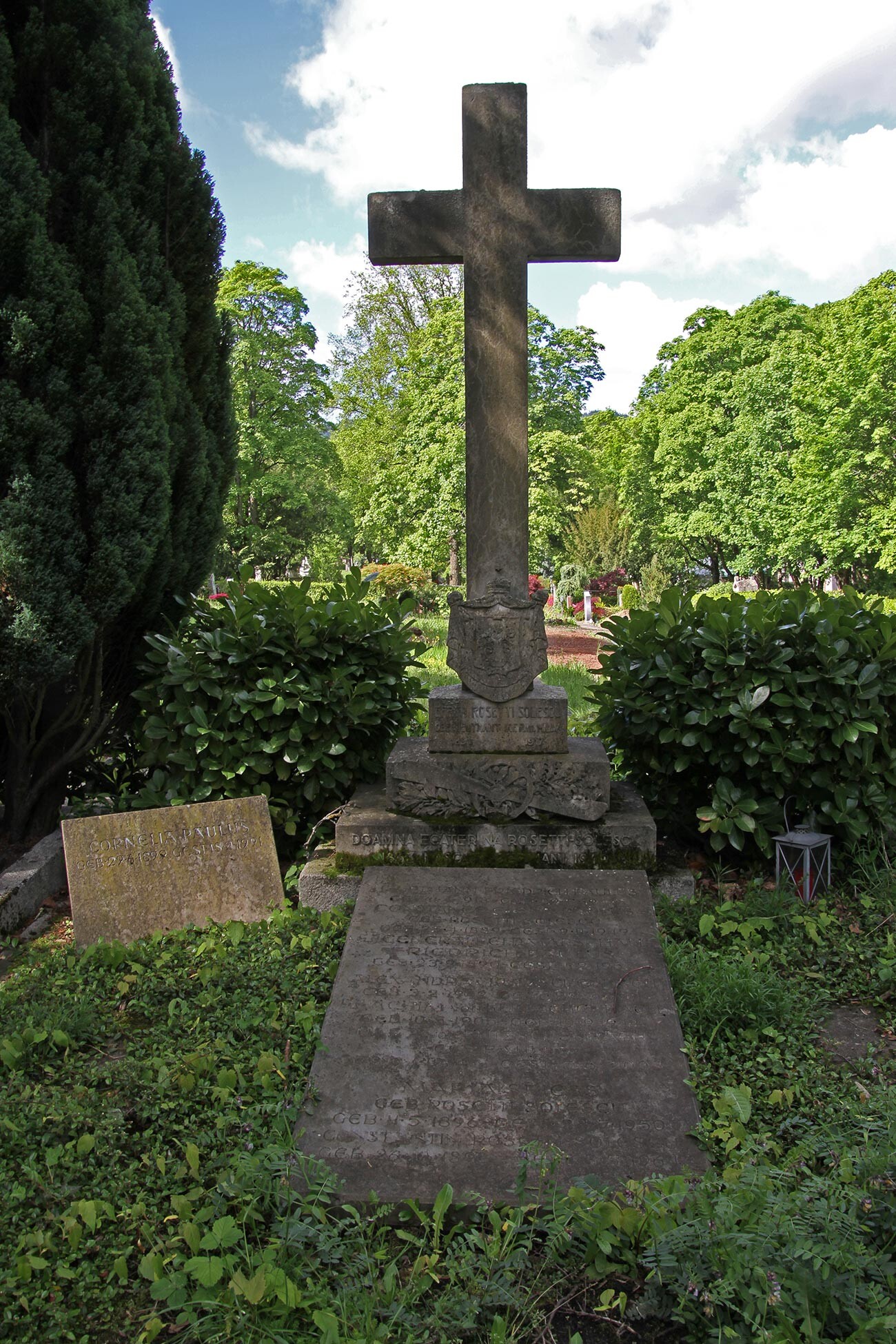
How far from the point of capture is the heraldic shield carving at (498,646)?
15.5ft

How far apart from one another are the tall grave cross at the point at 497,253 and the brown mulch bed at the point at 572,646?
265 inches

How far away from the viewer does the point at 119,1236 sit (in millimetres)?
2551

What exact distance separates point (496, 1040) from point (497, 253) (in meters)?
3.89

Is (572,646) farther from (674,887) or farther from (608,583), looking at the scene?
(608,583)

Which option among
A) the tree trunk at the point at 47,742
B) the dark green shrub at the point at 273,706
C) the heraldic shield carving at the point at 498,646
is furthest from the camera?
the tree trunk at the point at 47,742

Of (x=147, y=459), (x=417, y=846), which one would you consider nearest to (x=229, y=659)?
(x=147, y=459)

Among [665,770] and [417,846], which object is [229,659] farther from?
[665,770]

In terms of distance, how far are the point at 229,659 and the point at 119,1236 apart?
3068mm

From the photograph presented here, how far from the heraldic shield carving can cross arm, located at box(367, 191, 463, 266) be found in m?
1.88

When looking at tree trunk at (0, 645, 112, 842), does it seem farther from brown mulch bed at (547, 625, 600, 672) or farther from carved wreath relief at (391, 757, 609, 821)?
brown mulch bed at (547, 625, 600, 672)

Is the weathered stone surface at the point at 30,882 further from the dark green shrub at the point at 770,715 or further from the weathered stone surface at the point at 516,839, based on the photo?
the dark green shrub at the point at 770,715

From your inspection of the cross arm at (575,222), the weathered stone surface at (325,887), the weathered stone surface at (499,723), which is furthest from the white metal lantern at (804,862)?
the cross arm at (575,222)

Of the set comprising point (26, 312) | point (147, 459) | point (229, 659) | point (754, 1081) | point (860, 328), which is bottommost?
point (754, 1081)

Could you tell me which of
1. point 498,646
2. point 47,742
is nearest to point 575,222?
Answer: point 498,646
